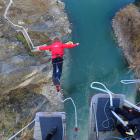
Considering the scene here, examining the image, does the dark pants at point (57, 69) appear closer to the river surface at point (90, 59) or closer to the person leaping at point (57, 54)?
the person leaping at point (57, 54)

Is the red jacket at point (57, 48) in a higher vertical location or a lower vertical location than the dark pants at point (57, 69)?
higher

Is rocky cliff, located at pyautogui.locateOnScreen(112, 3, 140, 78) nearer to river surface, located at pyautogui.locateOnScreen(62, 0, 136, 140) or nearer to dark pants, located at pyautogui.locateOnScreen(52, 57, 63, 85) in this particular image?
river surface, located at pyautogui.locateOnScreen(62, 0, 136, 140)

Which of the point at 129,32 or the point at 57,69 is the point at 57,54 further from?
the point at 129,32

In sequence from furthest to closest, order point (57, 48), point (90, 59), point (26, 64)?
point (90, 59), point (26, 64), point (57, 48)

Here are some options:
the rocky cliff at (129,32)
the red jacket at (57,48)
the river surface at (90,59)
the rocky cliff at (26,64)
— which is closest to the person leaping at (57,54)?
the red jacket at (57,48)

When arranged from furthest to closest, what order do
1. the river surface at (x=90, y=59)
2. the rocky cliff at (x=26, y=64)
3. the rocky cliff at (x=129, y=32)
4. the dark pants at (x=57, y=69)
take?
the rocky cliff at (x=129, y=32) < the river surface at (x=90, y=59) < the rocky cliff at (x=26, y=64) < the dark pants at (x=57, y=69)

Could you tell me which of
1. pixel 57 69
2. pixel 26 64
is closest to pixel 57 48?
pixel 57 69
